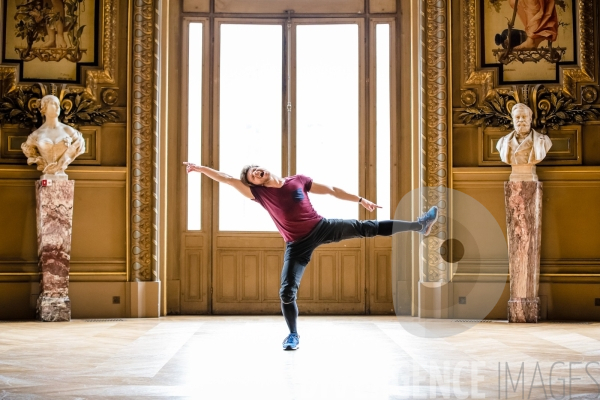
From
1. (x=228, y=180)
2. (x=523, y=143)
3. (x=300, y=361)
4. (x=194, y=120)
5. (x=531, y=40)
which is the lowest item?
(x=300, y=361)

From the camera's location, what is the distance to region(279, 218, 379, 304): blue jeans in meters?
4.92

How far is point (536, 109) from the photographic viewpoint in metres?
7.09

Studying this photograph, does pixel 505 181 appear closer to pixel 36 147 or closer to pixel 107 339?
pixel 107 339

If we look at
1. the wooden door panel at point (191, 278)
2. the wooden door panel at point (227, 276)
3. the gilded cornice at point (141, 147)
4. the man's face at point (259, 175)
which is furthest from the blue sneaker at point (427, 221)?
the gilded cornice at point (141, 147)

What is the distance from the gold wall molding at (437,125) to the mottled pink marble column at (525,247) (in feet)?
2.20

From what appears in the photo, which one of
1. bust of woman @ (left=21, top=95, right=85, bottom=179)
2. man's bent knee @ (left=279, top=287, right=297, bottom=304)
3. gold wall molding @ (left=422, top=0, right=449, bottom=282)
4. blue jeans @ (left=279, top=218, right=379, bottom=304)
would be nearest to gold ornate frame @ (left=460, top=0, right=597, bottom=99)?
gold wall molding @ (left=422, top=0, right=449, bottom=282)

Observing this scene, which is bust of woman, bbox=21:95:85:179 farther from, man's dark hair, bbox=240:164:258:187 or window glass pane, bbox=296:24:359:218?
man's dark hair, bbox=240:164:258:187

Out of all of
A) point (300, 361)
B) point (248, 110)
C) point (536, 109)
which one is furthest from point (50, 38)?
point (536, 109)

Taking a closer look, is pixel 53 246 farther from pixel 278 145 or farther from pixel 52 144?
pixel 278 145

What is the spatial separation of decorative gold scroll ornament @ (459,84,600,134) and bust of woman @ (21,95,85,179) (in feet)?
12.3

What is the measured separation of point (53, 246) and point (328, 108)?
3005mm

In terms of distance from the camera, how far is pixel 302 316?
289 inches

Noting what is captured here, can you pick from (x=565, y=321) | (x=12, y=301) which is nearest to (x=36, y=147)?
(x=12, y=301)

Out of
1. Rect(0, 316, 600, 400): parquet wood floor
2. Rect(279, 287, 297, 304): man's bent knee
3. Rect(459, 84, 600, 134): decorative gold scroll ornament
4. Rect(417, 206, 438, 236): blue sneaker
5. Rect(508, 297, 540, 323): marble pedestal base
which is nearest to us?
Rect(0, 316, 600, 400): parquet wood floor
